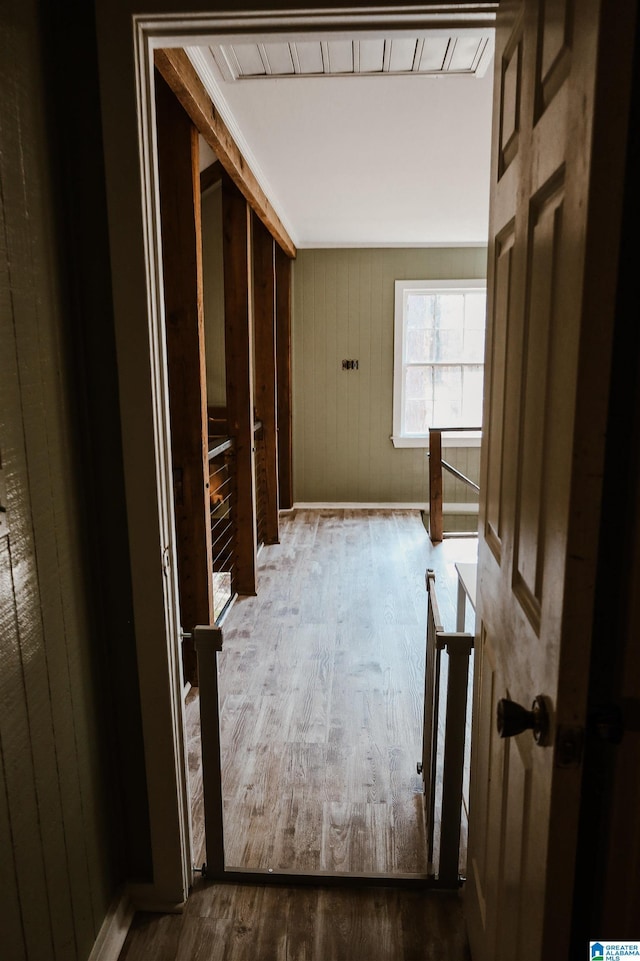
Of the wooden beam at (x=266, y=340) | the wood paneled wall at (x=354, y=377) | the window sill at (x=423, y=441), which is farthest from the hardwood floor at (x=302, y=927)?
the window sill at (x=423, y=441)

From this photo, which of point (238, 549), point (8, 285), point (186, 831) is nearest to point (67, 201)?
point (8, 285)

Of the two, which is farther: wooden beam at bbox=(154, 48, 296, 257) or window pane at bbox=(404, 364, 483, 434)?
window pane at bbox=(404, 364, 483, 434)

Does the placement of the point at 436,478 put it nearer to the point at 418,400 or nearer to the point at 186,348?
the point at 418,400

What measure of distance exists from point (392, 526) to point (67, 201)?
4832 millimetres

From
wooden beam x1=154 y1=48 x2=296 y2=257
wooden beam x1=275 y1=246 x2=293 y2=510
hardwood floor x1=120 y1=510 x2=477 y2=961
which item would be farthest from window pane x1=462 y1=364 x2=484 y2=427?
wooden beam x1=154 y1=48 x2=296 y2=257

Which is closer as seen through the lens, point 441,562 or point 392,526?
point 441,562

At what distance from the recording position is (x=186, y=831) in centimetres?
173

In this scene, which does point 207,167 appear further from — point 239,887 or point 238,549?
point 239,887

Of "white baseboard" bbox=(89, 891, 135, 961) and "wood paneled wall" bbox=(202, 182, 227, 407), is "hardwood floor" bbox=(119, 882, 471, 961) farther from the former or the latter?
"wood paneled wall" bbox=(202, 182, 227, 407)

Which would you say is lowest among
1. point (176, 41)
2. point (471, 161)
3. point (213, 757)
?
point (213, 757)

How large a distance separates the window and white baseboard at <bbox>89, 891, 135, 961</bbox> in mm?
5287

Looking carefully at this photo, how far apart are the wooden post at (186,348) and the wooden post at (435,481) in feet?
8.71

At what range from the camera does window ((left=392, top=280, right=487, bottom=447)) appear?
638 cm

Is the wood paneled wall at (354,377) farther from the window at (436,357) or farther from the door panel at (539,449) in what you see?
the door panel at (539,449)
